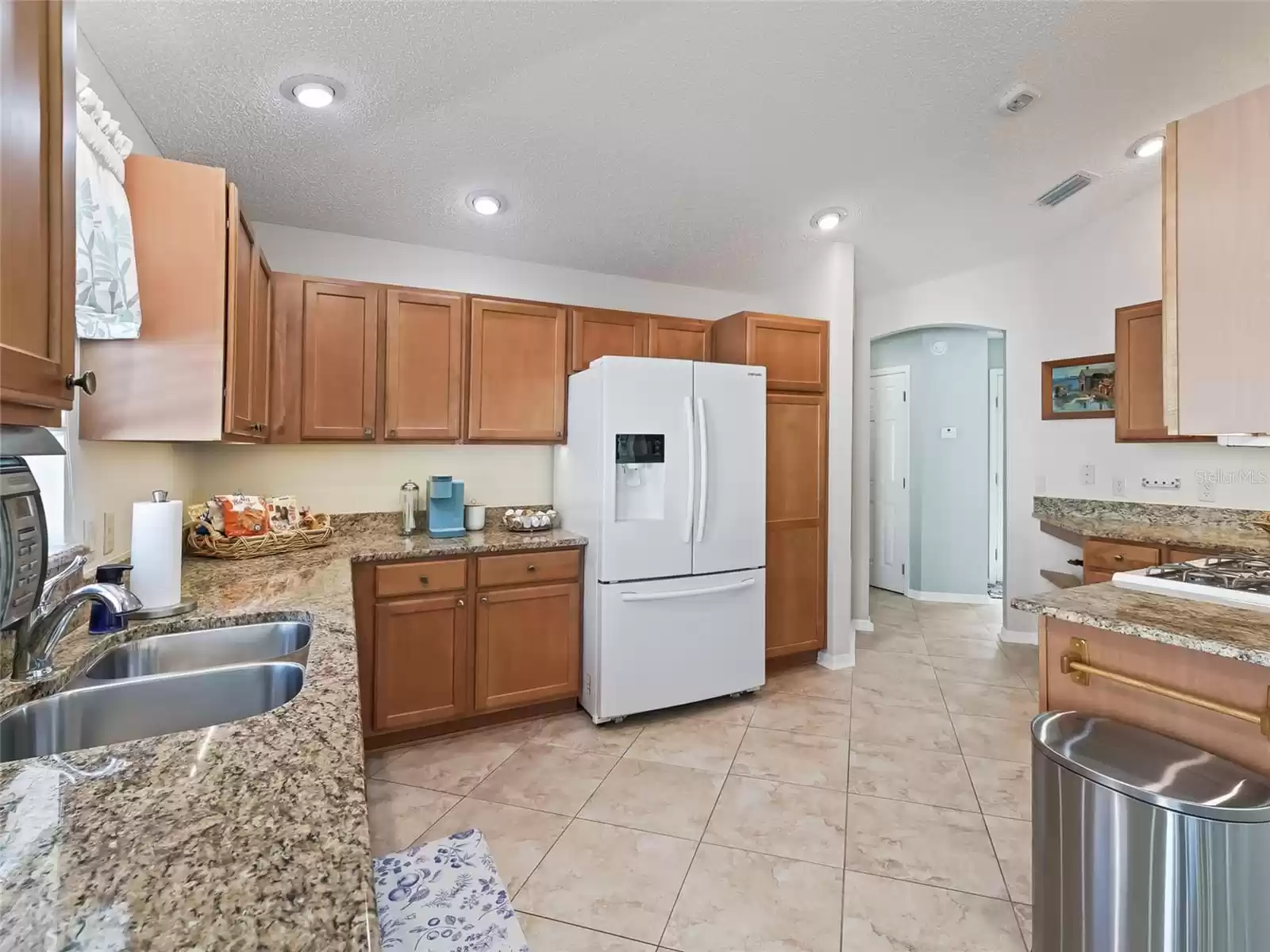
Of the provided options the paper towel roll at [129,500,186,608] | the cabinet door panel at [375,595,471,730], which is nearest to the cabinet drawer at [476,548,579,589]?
the cabinet door panel at [375,595,471,730]

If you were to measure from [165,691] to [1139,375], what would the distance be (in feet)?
14.2

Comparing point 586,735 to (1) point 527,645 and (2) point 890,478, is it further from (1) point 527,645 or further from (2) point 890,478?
(2) point 890,478

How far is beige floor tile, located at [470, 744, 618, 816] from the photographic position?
2217 millimetres

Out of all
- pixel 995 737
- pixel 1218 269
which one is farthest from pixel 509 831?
pixel 1218 269

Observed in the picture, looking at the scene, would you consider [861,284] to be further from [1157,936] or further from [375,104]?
[1157,936]

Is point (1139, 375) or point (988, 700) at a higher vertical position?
point (1139, 375)

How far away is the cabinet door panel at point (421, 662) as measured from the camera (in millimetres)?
2561

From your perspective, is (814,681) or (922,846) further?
(814,681)

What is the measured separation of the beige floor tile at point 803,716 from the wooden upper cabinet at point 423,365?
2.13m

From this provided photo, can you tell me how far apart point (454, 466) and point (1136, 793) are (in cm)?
306

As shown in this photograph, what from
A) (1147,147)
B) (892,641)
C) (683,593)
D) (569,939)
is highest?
(1147,147)

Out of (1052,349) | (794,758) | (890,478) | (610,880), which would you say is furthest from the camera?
(890,478)

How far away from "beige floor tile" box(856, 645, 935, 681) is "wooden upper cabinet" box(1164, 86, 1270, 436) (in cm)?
228

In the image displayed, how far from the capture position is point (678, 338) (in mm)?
3537
